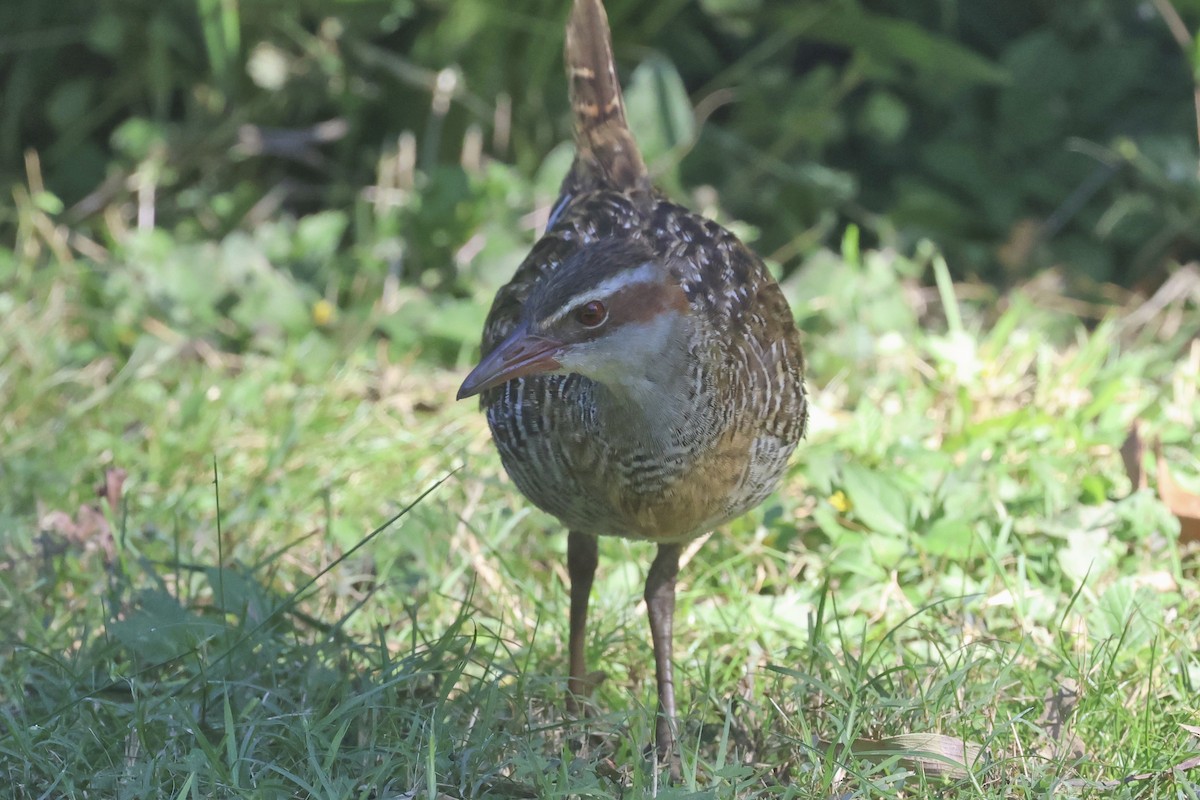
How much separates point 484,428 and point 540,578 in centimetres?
78

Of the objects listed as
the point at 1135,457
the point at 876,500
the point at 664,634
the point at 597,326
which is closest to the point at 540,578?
→ the point at 664,634

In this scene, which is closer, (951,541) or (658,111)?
(951,541)

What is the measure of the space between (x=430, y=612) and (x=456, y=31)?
233 cm

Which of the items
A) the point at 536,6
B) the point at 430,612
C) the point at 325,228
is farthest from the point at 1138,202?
the point at 430,612

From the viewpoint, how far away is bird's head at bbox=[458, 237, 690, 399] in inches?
96.6

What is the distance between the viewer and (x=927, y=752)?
252 cm

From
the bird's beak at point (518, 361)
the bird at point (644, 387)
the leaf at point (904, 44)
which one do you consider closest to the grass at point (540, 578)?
the bird at point (644, 387)

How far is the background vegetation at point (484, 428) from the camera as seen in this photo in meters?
2.68

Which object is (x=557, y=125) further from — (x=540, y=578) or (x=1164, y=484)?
(x=1164, y=484)

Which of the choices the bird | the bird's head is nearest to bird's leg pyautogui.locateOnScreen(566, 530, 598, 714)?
the bird

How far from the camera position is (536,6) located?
16.4 ft

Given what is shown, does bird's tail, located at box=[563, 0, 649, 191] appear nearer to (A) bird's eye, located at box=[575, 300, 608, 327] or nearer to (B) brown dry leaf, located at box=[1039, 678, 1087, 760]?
(A) bird's eye, located at box=[575, 300, 608, 327]

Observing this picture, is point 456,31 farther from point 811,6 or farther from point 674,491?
point 674,491

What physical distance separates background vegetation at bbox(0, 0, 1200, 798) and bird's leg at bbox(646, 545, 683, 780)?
84 mm
